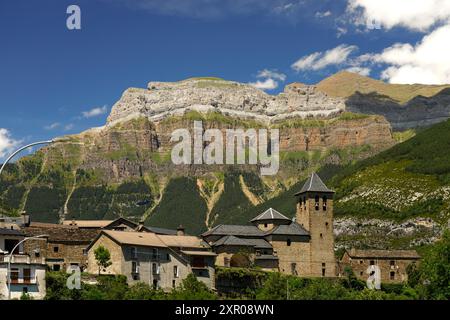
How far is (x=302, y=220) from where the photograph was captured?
121875mm

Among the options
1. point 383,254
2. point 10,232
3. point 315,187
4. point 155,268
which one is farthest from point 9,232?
point 383,254

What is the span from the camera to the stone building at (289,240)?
10969 cm

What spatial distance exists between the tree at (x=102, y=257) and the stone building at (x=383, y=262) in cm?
5228

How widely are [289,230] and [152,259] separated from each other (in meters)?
30.7

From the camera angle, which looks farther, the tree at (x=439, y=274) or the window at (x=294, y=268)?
the window at (x=294, y=268)

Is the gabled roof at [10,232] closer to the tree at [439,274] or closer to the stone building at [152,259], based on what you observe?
the stone building at [152,259]

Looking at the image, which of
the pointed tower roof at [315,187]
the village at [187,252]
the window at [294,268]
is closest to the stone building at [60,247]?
the village at [187,252]

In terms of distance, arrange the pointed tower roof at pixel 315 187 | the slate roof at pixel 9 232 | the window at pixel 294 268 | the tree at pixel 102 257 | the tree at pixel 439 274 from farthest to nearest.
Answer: the pointed tower roof at pixel 315 187 → the window at pixel 294 268 → the tree at pixel 102 257 → the tree at pixel 439 274 → the slate roof at pixel 9 232

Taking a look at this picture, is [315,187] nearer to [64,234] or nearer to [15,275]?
[64,234]
